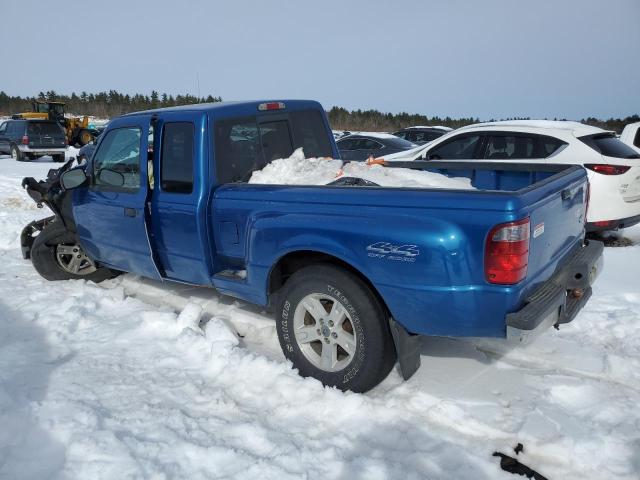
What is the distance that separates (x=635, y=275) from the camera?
5930 millimetres

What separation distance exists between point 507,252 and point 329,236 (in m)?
1.05

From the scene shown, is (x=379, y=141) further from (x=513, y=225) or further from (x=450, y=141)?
(x=513, y=225)

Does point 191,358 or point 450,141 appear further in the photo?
point 450,141

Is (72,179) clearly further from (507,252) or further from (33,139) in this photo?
(33,139)

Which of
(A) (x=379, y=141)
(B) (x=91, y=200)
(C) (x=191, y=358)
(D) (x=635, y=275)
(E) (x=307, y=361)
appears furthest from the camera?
(A) (x=379, y=141)

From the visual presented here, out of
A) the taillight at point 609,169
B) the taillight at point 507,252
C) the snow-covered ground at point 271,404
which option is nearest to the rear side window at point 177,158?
the snow-covered ground at point 271,404

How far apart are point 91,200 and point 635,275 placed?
5733 millimetres

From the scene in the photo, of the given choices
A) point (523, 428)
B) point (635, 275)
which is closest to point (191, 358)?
point (523, 428)

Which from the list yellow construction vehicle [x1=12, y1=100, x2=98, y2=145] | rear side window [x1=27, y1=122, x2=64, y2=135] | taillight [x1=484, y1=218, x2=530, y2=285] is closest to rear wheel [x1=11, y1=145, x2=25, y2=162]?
rear side window [x1=27, y1=122, x2=64, y2=135]

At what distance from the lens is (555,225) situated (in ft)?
11.1

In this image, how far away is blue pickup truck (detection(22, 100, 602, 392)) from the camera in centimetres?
292

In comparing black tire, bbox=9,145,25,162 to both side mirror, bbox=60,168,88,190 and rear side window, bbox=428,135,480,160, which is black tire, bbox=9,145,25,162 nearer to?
rear side window, bbox=428,135,480,160

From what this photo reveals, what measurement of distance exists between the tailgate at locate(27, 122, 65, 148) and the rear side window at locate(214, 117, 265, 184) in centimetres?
1882

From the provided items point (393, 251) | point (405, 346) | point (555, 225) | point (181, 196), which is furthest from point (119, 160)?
point (555, 225)
